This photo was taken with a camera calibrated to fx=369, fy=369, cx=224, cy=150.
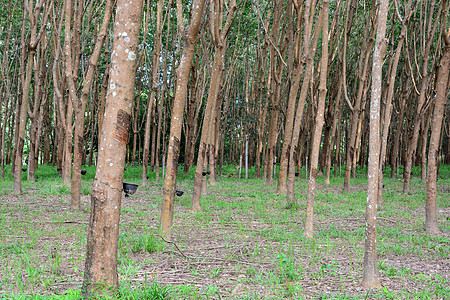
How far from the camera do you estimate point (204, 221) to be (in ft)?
23.5

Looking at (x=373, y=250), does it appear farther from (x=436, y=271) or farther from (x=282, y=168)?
(x=282, y=168)

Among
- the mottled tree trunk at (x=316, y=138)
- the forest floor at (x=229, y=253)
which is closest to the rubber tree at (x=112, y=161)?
the forest floor at (x=229, y=253)

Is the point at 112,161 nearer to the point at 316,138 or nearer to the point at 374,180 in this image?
the point at 374,180

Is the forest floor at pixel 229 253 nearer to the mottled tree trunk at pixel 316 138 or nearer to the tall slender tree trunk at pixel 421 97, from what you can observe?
the mottled tree trunk at pixel 316 138

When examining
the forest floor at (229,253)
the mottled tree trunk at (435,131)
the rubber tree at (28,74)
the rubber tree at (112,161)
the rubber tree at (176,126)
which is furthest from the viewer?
the rubber tree at (28,74)

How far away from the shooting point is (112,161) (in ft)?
9.82

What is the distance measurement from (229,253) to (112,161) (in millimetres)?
2557

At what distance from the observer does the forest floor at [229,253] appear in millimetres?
3629

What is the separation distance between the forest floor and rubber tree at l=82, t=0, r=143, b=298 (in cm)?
30

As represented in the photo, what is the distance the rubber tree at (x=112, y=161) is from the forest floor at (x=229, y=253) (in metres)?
0.30

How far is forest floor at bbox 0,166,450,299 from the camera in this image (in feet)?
11.9

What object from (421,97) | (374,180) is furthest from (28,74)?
(421,97)

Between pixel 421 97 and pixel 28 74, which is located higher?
pixel 421 97

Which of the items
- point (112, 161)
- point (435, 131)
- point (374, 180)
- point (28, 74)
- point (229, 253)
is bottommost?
point (229, 253)
